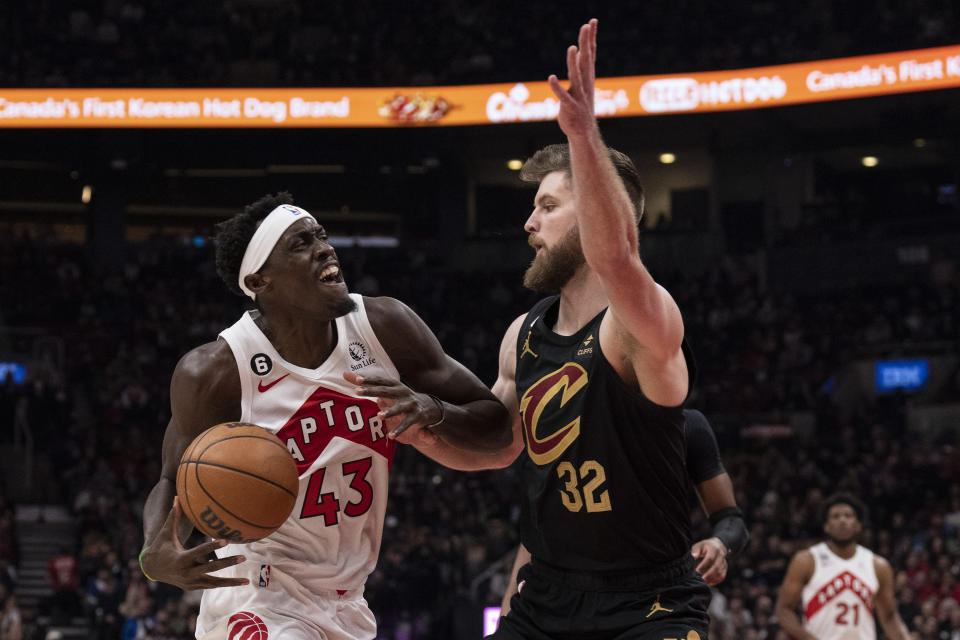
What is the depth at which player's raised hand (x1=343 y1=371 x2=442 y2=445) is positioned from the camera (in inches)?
137

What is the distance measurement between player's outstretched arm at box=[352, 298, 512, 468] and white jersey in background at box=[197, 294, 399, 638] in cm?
14

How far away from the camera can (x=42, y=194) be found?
2492cm

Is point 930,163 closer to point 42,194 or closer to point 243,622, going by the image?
point 42,194

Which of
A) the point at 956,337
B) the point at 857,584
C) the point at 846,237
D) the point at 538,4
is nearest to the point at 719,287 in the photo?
the point at 846,237

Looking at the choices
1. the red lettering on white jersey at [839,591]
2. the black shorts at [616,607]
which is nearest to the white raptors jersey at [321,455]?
the black shorts at [616,607]

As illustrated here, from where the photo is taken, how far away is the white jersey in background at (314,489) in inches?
149

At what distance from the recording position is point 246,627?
3.68 meters

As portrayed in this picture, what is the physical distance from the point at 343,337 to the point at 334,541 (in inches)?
28.3

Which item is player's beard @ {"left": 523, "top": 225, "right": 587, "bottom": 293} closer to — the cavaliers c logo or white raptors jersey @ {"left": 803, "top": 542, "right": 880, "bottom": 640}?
the cavaliers c logo

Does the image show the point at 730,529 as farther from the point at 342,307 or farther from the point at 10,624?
the point at 10,624

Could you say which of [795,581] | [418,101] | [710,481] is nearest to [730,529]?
[710,481]

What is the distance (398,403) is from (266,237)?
35.8 inches

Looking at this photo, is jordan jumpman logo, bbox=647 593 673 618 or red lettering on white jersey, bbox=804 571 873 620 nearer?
jordan jumpman logo, bbox=647 593 673 618

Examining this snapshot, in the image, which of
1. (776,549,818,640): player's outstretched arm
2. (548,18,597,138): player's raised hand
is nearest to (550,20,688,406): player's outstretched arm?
(548,18,597,138): player's raised hand
